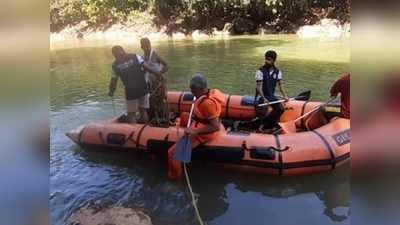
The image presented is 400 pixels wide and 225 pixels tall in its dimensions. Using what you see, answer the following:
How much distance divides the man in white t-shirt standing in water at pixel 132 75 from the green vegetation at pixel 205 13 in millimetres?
15306

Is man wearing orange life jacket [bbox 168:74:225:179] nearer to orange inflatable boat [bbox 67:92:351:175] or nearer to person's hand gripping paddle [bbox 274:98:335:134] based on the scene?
orange inflatable boat [bbox 67:92:351:175]

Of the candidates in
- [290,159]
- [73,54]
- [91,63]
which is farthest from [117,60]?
[73,54]

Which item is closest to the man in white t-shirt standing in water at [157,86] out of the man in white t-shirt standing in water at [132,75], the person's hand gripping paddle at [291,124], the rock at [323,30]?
the man in white t-shirt standing in water at [132,75]

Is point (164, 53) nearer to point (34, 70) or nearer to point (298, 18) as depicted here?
point (298, 18)

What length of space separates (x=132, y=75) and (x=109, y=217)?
6.50 ft

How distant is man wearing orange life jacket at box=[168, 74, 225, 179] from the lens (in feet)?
12.3

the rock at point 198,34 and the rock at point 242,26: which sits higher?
the rock at point 242,26

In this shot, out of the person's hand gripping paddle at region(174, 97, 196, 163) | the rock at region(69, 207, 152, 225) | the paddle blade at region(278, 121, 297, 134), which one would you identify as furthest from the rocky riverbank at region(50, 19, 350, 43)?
the rock at region(69, 207, 152, 225)

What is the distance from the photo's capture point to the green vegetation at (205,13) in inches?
754

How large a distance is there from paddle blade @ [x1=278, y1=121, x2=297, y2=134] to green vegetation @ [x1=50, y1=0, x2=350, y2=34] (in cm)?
1490

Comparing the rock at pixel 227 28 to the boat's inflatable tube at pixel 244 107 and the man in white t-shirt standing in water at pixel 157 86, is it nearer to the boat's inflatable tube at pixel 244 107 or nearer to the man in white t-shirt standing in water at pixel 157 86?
the boat's inflatable tube at pixel 244 107

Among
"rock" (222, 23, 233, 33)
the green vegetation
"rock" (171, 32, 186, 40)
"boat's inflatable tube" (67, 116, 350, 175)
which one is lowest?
"boat's inflatable tube" (67, 116, 350, 175)

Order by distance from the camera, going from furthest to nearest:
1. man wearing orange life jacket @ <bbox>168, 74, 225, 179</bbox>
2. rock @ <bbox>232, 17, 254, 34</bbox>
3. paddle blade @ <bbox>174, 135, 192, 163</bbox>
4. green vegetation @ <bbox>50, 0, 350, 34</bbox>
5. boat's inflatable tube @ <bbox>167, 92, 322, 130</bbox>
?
rock @ <bbox>232, 17, 254, 34</bbox> < green vegetation @ <bbox>50, 0, 350, 34</bbox> < boat's inflatable tube @ <bbox>167, 92, 322, 130</bbox> < paddle blade @ <bbox>174, 135, 192, 163</bbox> < man wearing orange life jacket @ <bbox>168, 74, 225, 179</bbox>

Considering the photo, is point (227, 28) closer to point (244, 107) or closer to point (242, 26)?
point (242, 26)
